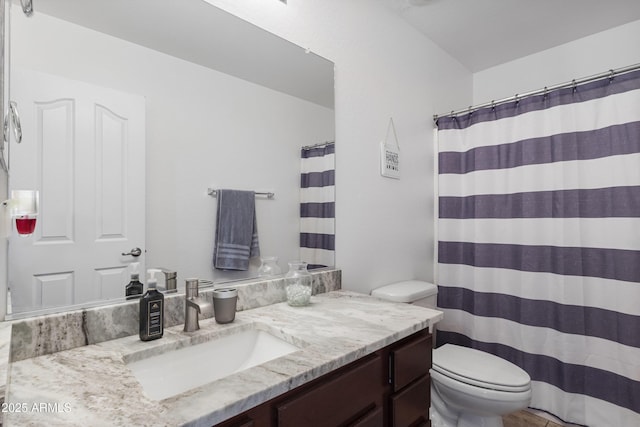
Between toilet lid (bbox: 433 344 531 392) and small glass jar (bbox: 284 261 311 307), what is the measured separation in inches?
31.8

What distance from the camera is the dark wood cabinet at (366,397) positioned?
688 millimetres

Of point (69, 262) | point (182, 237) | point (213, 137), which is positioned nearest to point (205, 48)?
point (213, 137)

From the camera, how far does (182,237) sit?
1.09m

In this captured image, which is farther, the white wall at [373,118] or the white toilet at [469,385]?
the white wall at [373,118]

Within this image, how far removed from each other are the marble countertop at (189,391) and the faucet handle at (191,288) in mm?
105

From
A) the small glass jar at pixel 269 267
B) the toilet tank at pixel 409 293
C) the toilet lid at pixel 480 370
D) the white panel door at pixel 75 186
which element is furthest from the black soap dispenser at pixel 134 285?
the toilet lid at pixel 480 370

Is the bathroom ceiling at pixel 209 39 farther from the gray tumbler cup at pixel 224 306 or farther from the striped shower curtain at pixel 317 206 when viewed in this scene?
the gray tumbler cup at pixel 224 306

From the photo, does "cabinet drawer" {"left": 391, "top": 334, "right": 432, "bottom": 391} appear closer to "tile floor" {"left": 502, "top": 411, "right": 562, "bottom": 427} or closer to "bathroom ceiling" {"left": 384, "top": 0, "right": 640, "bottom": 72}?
"tile floor" {"left": 502, "top": 411, "right": 562, "bottom": 427}

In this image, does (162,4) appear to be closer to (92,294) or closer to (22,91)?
(22,91)

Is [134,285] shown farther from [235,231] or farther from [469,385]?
[469,385]

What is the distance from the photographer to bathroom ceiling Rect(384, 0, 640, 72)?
1.89 meters

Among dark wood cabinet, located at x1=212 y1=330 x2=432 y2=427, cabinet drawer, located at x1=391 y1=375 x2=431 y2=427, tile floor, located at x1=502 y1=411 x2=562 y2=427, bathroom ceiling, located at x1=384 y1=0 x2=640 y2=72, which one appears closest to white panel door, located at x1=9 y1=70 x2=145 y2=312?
dark wood cabinet, located at x1=212 y1=330 x2=432 y2=427

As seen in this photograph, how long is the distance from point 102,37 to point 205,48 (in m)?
0.32

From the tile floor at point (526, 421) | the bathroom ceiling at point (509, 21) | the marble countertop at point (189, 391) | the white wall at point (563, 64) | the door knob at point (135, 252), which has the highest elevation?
the bathroom ceiling at point (509, 21)
